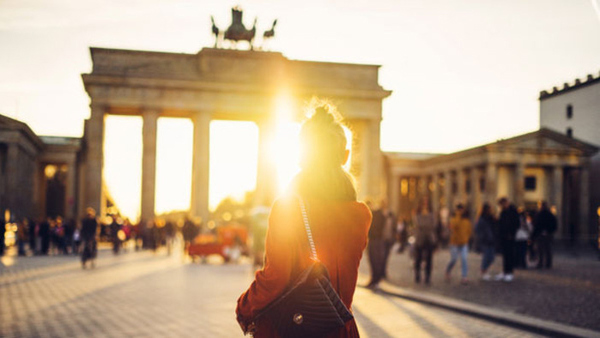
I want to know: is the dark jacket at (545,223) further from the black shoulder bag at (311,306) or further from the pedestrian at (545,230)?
the black shoulder bag at (311,306)

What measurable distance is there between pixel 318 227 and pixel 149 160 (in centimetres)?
4938

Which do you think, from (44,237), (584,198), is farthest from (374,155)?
(44,237)

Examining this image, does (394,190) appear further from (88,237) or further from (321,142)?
(321,142)

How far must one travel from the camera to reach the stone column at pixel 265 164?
53156 millimetres

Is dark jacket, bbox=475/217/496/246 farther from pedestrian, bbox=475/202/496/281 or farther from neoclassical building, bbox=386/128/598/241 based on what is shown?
neoclassical building, bbox=386/128/598/241

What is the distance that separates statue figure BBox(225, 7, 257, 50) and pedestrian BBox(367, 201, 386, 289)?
3724 centimetres

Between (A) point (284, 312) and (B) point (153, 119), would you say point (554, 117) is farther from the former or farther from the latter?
(B) point (153, 119)

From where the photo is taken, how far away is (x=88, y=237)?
21.2m

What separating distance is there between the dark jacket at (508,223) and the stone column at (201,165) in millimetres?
35272

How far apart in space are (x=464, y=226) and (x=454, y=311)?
19.3ft

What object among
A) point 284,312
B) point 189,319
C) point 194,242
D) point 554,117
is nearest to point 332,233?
point 284,312

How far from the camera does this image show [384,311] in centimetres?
1147

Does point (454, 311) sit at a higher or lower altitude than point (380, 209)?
lower

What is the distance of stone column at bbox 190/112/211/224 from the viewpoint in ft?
170
